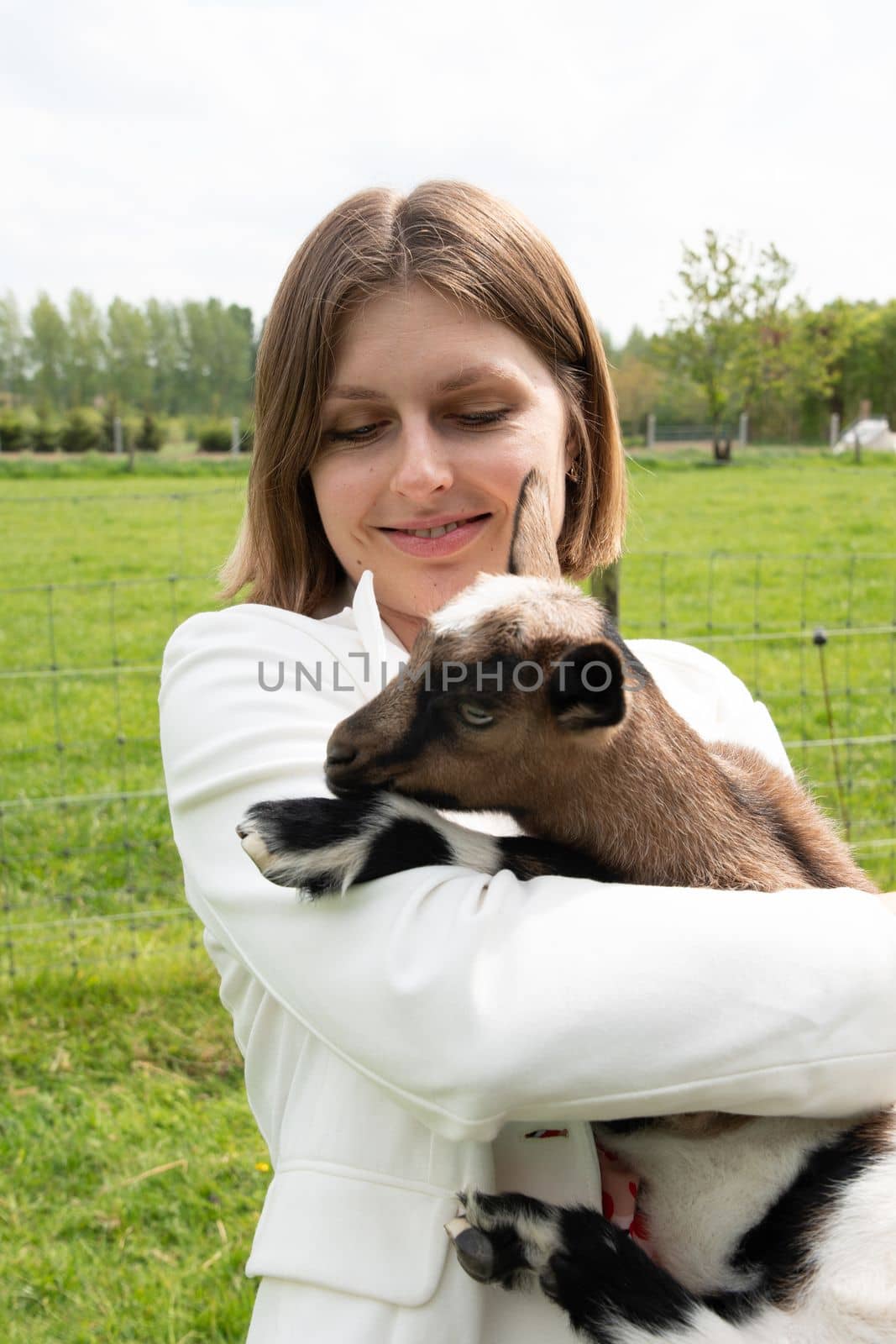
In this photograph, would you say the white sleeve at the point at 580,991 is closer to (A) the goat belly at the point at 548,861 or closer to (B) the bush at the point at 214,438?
(A) the goat belly at the point at 548,861

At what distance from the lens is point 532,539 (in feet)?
6.52

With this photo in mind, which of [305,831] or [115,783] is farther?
[115,783]

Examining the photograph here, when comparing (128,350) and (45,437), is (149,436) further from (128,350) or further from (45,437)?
(128,350)

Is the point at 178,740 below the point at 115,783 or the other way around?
the other way around

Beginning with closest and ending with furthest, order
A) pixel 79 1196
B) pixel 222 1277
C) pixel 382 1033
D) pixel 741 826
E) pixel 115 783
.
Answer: pixel 382 1033, pixel 741 826, pixel 222 1277, pixel 79 1196, pixel 115 783

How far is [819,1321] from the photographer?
1543mm

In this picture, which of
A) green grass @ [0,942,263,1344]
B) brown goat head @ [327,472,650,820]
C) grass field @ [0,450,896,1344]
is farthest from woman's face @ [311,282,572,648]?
green grass @ [0,942,263,1344]

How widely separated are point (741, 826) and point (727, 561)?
12.0 meters

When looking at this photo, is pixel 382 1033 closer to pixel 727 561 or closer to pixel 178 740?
pixel 178 740

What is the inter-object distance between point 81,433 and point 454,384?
4562 centimetres

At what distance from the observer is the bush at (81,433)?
4369 cm

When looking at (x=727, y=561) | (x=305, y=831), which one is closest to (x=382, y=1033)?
(x=305, y=831)

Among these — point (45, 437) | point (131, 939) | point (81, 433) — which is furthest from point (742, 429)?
point (131, 939)

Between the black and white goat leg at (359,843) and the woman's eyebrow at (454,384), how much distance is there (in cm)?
75
